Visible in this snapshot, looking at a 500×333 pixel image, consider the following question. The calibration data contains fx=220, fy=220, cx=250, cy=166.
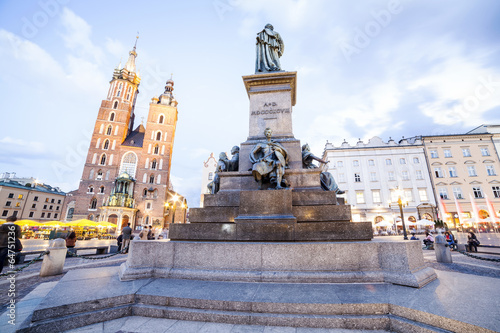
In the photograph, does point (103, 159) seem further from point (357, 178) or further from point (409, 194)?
point (409, 194)

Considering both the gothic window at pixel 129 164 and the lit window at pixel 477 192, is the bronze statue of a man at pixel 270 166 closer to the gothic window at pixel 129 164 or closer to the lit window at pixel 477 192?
the lit window at pixel 477 192

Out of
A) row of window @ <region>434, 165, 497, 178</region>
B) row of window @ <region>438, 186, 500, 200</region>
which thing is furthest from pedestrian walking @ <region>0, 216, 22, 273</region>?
row of window @ <region>434, 165, 497, 178</region>

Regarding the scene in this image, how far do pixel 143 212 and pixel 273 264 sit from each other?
1869 inches

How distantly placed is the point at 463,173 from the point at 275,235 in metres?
46.7

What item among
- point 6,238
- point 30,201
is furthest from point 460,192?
point 30,201

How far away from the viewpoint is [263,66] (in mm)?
8414

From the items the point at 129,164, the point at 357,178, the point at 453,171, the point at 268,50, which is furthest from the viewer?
the point at 129,164

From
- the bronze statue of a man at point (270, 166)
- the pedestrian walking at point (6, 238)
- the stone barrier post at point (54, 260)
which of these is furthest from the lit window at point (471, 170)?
the pedestrian walking at point (6, 238)

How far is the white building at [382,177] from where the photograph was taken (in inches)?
1350

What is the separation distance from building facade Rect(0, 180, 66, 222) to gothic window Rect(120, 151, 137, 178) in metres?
17.8

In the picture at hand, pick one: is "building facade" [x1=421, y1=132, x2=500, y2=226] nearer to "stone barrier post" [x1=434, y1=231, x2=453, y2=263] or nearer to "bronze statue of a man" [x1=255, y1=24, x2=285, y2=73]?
"stone barrier post" [x1=434, y1=231, x2=453, y2=263]

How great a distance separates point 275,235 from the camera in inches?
187

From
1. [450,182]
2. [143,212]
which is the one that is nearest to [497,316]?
[450,182]

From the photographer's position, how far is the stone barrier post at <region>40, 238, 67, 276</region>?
7.10 meters
